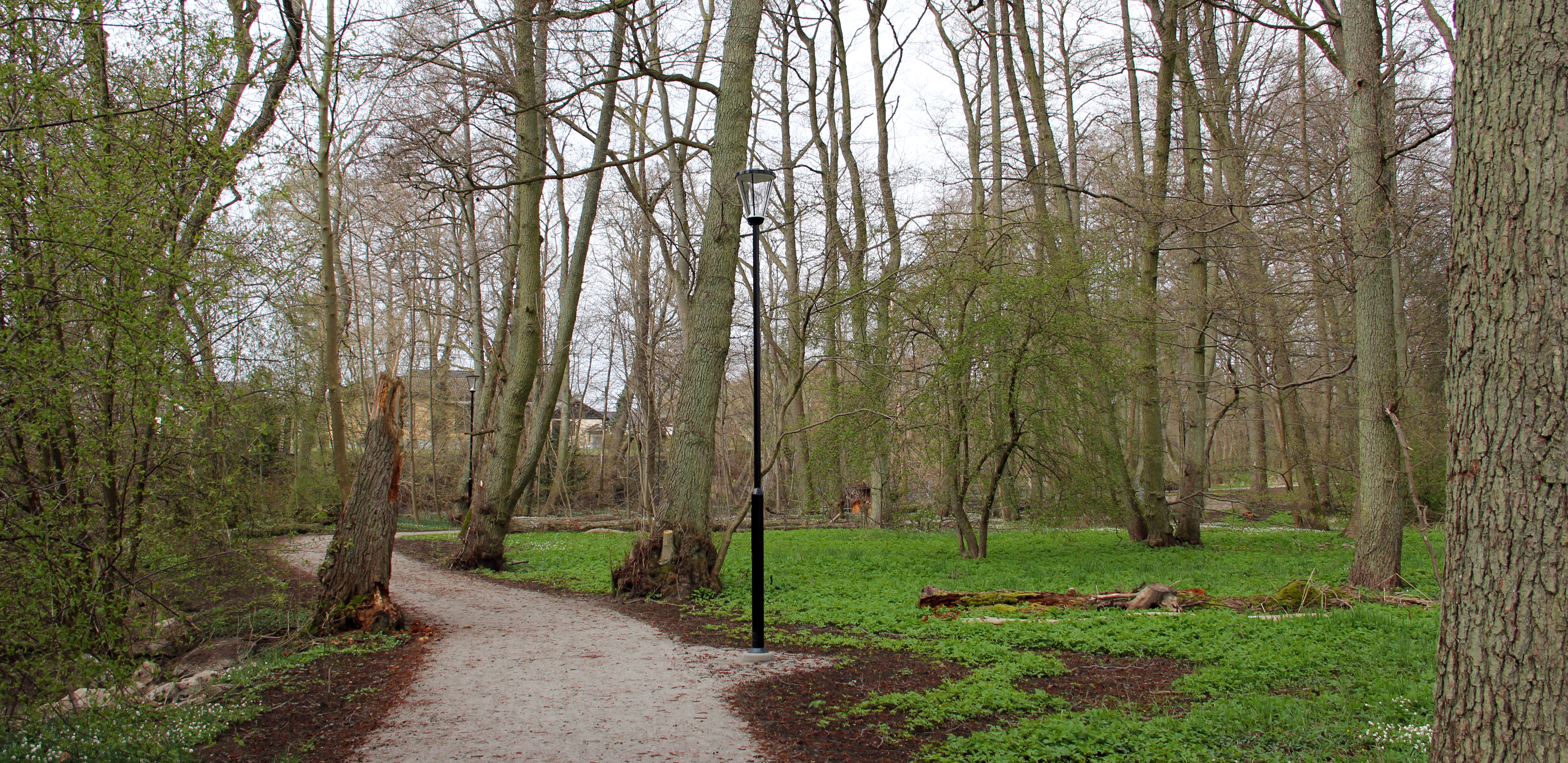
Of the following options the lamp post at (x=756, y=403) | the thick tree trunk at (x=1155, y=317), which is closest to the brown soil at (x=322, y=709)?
the lamp post at (x=756, y=403)

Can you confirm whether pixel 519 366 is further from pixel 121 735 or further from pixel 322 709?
pixel 121 735

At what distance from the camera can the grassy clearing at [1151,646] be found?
411cm

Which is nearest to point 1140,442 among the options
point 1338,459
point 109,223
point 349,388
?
point 1338,459

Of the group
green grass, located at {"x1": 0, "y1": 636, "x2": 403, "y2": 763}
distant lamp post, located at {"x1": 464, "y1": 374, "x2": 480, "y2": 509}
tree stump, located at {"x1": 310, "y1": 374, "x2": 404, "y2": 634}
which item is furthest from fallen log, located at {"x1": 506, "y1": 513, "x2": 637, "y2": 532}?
green grass, located at {"x1": 0, "y1": 636, "x2": 403, "y2": 763}

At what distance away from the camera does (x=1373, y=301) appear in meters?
8.54

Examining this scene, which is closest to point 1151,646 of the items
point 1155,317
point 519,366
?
point 1155,317

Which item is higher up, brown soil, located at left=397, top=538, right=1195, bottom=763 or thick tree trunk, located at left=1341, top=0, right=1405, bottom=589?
thick tree trunk, located at left=1341, top=0, right=1405, bottom=589

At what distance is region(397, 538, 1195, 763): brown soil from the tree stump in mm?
3136

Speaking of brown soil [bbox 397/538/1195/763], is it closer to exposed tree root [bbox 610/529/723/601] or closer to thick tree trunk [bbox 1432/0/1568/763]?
thick tree trunk [bbox 1432/0/1568/763]

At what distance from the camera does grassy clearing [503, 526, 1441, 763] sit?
411cm

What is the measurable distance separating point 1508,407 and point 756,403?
546 centimetres

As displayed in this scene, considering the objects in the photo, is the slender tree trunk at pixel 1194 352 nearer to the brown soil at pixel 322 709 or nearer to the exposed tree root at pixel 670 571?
the exposed tree root at pixel 670 571

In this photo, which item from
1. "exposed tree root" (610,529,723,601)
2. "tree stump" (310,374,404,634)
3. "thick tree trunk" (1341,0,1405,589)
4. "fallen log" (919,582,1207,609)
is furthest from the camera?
"exposed tree root" (610,529,723,601)

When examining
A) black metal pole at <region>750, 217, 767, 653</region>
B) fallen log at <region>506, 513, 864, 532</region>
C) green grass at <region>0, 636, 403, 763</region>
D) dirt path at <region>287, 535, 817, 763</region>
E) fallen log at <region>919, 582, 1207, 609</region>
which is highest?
black metal pole at <region>750, 217, 767, 653</region>
